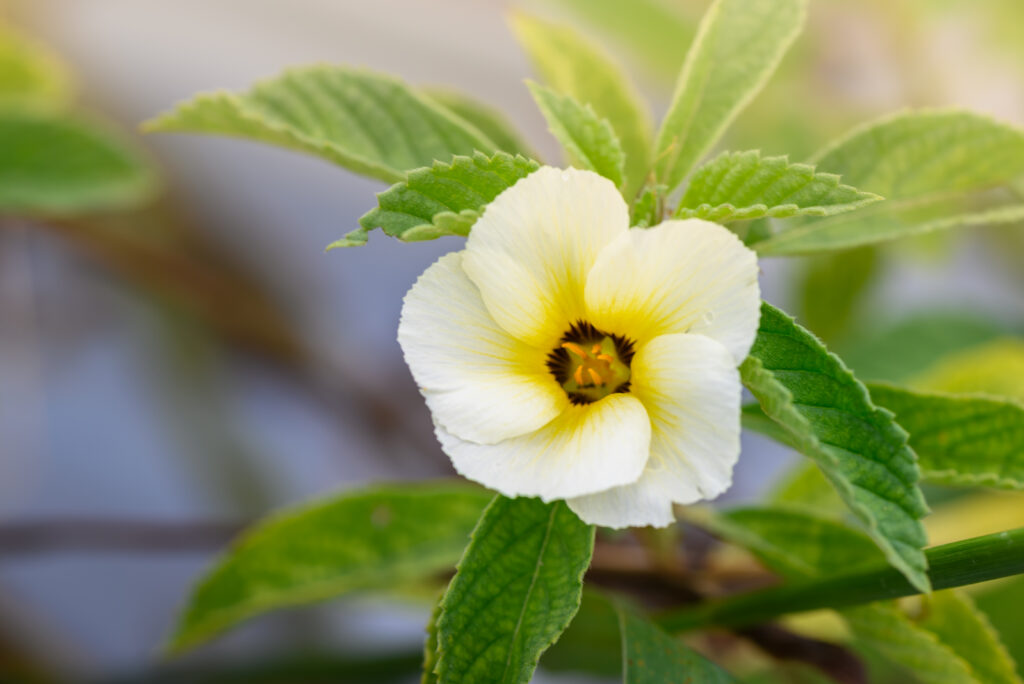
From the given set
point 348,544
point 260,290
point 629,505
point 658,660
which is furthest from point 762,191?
point 260,290

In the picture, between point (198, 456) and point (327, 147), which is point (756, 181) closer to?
point (327, 147)

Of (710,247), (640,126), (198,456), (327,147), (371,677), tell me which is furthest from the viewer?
(198,456)

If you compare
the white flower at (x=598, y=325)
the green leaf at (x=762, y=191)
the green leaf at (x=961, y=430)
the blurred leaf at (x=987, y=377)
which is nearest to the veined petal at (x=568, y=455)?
the white flower at (x=598, y=325)

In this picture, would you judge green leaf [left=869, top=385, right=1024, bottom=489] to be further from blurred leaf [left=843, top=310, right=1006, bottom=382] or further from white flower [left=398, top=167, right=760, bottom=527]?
blurred leaf [left=843, top=310, right=1006, bottom=382]

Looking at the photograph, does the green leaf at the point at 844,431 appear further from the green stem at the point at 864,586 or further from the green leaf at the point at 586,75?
the green leaf at the point at 586,75

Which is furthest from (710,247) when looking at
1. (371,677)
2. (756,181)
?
(371,677)
